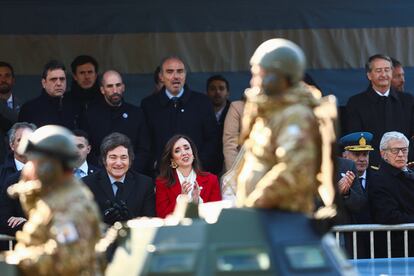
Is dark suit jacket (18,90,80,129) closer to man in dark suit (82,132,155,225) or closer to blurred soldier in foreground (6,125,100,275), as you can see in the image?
man in dark suit (82,132,155,225)

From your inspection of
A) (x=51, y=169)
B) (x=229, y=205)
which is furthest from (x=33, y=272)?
(x=229, y=205)

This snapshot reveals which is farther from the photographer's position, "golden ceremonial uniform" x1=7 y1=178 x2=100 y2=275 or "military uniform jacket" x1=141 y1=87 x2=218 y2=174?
"military uniform jacket" x1=141 y1=87 x2=218 y2=174

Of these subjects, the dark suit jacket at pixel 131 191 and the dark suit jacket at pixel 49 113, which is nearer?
the dark suit jacket at pixel 131 191

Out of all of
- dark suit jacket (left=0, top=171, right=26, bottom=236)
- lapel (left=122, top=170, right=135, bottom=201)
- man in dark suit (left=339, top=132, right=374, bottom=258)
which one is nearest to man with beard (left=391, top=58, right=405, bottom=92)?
man in dark suit (left=339, top=132, right=374, bottom=258)

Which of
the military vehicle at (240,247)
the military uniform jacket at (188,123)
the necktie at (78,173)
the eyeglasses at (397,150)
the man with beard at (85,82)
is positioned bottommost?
the military vehicle at (240,247)

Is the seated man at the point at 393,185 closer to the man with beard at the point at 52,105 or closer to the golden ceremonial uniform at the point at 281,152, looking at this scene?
the man with beard at the point at 52,105

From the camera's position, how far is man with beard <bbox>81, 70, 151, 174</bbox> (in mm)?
Result: 15148

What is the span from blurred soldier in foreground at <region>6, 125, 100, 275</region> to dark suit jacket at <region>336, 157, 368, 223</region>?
18.3 feet

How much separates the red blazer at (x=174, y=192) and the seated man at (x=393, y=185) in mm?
1569

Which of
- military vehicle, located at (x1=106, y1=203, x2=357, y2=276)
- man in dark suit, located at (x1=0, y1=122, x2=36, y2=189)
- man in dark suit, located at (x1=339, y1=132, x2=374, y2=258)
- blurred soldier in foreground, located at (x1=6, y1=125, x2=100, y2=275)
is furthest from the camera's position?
man in dark suit, located at (x1=339, y1=132, x2=374, y2=258)

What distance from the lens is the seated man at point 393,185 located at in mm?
14375

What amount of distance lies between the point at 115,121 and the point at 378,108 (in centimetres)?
282

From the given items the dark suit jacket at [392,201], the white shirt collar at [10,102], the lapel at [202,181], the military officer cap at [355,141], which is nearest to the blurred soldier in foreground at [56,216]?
the lapel at [202,181]

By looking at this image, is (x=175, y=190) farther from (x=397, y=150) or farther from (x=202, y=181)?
(x=397, y=150)
